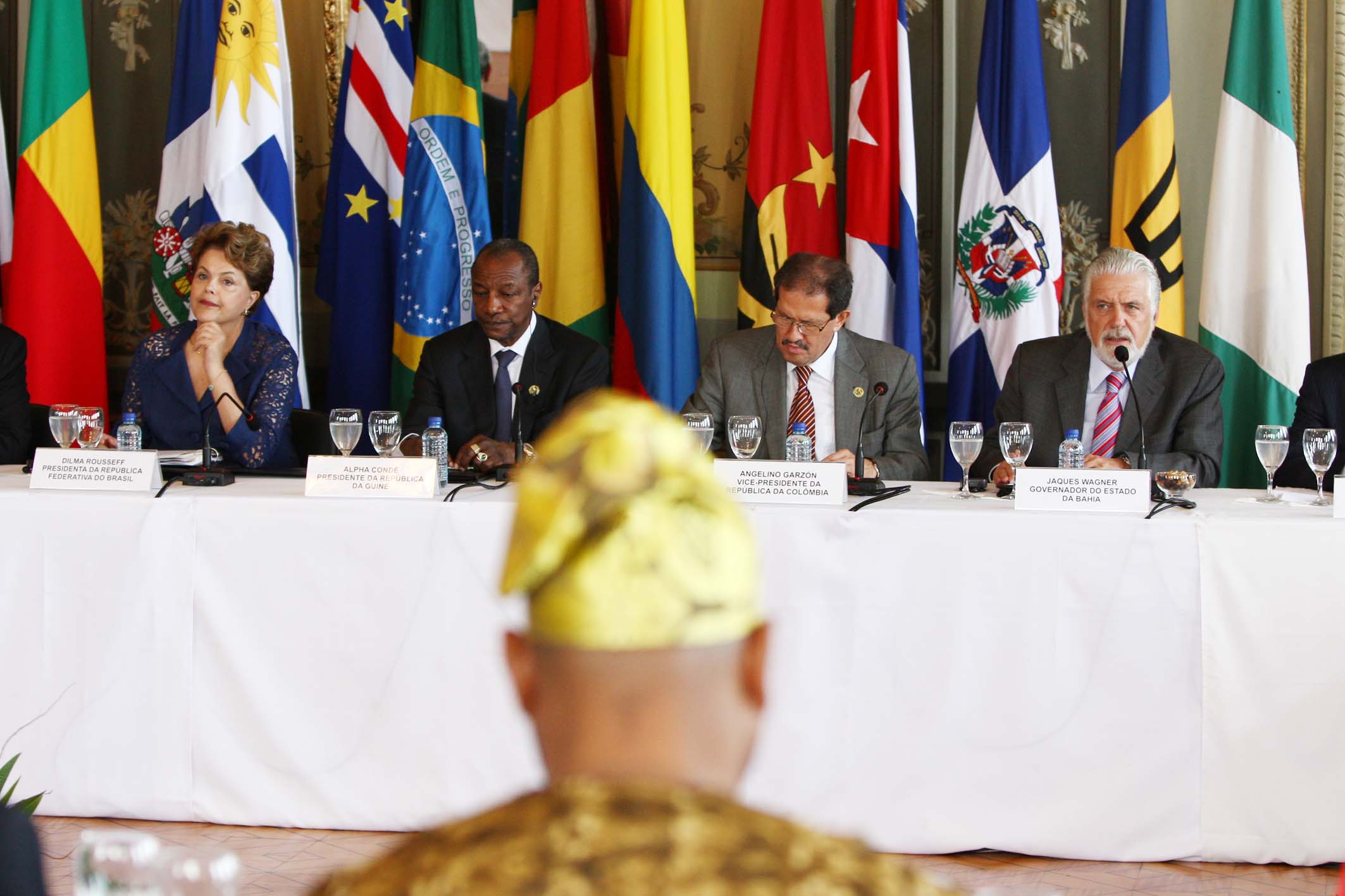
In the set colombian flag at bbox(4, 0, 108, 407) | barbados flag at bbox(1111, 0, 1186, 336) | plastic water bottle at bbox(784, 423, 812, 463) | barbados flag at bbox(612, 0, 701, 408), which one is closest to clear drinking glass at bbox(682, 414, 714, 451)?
plastic water bottle at bbox(784, 423, 812, 463)

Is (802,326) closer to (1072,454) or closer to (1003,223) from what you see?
(1072,454)

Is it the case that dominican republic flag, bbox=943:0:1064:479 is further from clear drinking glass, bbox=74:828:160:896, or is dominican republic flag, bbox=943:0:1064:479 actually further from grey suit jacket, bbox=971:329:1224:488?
clear drinking glass, bbox=74:828:160:896

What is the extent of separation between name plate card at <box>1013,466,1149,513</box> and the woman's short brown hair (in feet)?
7.28

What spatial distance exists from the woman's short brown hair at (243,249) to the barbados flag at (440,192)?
2.83 feet

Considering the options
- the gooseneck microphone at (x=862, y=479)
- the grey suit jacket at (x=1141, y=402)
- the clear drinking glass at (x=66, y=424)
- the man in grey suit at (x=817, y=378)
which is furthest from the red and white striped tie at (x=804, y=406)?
Answer: the clear drinking glass at (x=66, y=424)

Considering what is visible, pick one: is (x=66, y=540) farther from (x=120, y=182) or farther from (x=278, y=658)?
(x=120, y=182)

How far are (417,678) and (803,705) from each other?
78 cm

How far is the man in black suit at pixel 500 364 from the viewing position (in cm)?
368

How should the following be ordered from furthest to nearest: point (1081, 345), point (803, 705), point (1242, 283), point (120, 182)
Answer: point (120, 182)
point (1242, 283)
point (1081, 345)
point (803, 705)

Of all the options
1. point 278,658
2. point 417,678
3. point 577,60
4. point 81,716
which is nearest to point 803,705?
point 417,678

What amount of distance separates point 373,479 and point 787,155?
7.92ft

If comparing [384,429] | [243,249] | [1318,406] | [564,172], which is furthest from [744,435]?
[564,172]

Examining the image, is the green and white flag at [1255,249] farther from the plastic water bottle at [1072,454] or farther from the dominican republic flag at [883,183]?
the plastic water bottle at [1072,454]

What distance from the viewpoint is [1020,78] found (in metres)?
4.34
